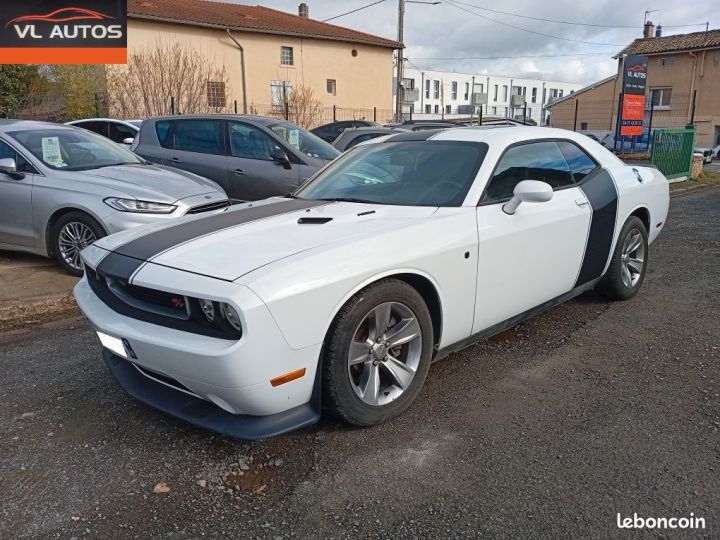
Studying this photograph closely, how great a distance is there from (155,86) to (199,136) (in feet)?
54.2

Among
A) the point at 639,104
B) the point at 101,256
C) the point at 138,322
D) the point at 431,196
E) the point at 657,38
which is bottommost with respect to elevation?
the point at 138,322

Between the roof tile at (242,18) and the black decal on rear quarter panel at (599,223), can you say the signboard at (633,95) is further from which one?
the black decal on rear quarter panel at (599,223)

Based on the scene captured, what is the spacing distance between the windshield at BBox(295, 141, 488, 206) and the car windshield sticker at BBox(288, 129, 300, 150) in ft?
13.0

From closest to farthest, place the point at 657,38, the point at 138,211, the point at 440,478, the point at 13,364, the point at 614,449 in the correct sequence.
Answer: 1. the point at 440,478
2. the point at 614,449
3. the point at 13,364
4. the point at 138,211
5. the point at 657,38

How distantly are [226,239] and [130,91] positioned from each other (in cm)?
2204

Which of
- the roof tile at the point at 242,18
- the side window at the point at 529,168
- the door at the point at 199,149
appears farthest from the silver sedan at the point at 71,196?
the roof tile at the point at 242,18

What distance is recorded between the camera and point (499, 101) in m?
77.9

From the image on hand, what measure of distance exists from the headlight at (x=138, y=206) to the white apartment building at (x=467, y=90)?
58.2 m

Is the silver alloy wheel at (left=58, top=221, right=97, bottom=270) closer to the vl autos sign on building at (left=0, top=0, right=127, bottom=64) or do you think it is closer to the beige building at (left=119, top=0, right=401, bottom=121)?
the vl autos sign on building at (left=0, top=0, right=127, bottom=64)

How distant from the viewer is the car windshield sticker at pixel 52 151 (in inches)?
249

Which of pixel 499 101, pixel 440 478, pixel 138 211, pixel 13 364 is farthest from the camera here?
pixel 499 101

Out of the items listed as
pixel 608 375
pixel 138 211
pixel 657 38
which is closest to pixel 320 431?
pixel 608 375

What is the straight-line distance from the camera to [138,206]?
19.1 feet

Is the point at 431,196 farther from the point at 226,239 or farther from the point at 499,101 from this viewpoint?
the point at 499,101
